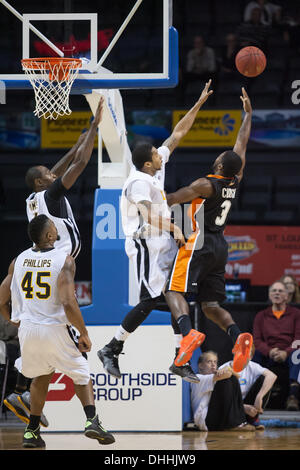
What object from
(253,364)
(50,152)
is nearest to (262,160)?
(50,152)

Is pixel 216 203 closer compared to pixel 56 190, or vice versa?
pixel 216 203

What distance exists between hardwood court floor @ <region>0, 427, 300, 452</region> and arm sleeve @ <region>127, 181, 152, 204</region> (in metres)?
2.17

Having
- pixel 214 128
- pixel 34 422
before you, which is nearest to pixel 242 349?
pixel 34 422

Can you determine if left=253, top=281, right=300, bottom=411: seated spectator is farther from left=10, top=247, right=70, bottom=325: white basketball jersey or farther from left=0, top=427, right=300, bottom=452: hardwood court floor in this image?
left=10, top=247, right=70, bottom=325: white basketball jersey

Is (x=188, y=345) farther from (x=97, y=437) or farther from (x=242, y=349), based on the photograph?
(x=97, y=437)

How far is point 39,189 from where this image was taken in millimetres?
7645

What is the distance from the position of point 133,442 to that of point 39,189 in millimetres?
2553

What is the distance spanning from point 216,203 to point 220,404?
3086 mm

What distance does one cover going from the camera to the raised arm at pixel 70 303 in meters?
6.69

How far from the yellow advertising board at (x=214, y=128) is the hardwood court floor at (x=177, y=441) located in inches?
247

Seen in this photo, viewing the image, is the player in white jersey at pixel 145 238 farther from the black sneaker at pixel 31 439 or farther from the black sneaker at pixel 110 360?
the black sneaker at pixel 31 439

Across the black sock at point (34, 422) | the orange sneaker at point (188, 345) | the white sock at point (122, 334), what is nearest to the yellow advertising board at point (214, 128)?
the white sock at point (122, 334)

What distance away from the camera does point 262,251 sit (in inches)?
510
